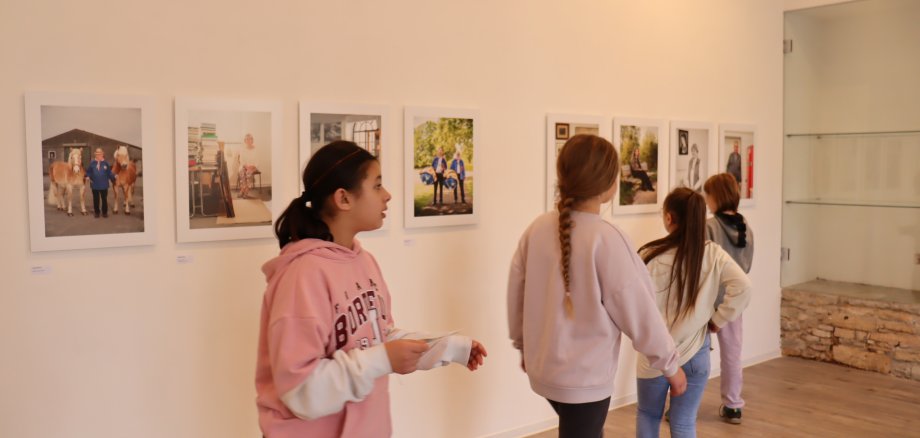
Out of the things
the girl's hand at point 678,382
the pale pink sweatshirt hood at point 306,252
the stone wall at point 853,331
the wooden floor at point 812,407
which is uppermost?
the pale pink sweatshirt hood at point 306,252

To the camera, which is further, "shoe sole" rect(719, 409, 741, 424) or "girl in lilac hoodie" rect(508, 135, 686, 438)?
"shoe sole" rect(719, 409, 741, 424)

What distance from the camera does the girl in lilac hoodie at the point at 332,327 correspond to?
6.83 ft

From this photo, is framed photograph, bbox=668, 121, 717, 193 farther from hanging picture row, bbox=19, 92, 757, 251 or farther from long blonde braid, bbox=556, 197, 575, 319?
long blonde braid, bbox=556, 197, 575, 319

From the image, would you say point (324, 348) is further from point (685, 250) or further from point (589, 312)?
point (685, 250)

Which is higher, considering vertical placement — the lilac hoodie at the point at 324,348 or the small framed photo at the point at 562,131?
the small framed photo at the point at 562,131

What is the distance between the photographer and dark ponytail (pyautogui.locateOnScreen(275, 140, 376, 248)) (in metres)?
2.33

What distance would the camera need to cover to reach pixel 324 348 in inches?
84.4

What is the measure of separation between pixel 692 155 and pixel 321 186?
13.9ft

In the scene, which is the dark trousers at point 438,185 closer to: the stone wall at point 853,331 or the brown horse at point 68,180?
the brown horse at point 68,180

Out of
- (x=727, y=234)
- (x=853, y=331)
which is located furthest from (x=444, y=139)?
(x=853, y=331)

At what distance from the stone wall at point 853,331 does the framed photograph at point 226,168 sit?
4.89m

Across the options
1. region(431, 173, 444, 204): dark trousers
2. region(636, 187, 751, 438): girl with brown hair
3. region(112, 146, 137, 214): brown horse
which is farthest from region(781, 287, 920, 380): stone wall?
region(112, 146, 137, 214): brown horse

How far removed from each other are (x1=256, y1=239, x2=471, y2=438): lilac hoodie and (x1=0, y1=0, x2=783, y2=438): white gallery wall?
142 cm

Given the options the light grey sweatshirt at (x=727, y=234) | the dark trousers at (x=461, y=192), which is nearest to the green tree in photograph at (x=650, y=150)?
the light grey sweatshirt at (x=727, y=234)
